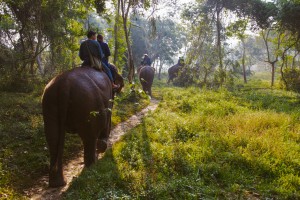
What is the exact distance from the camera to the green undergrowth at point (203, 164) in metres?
4.39

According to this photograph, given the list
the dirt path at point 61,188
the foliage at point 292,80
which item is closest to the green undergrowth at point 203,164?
the dirt path at point 61,188

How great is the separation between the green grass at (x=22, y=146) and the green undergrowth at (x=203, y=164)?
3.53ft

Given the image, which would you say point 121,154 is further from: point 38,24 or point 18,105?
point 38,24

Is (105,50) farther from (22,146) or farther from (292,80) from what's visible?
(292,80)

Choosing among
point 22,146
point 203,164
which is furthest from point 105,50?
point 203,164

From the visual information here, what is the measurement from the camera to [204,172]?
518 cm

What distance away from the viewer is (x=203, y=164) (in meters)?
5.37

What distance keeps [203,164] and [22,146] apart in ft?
13.9

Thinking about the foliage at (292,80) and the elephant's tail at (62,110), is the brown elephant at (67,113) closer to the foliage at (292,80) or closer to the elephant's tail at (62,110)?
the elephant's tail at (62,110)

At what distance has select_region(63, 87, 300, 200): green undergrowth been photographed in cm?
439

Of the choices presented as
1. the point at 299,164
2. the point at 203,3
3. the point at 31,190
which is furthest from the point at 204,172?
the point at 203,3

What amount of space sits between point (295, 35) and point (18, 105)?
19.6m

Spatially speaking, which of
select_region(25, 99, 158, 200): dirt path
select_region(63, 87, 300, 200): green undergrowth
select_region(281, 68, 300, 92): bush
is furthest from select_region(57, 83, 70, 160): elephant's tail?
select_region(281, 68, 300, 92): bush

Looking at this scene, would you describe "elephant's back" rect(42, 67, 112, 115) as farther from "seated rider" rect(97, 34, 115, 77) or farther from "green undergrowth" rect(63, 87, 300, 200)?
"seated rider" rect(97, 34, 115, 77)
